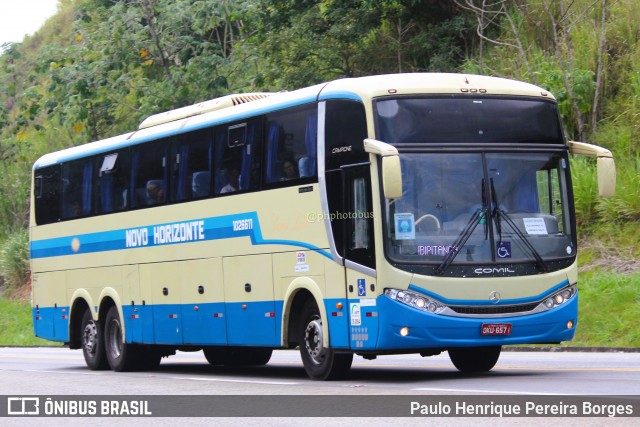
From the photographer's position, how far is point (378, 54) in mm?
33531

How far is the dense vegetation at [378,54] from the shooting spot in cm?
2778

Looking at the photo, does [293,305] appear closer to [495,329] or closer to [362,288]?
[362,288]

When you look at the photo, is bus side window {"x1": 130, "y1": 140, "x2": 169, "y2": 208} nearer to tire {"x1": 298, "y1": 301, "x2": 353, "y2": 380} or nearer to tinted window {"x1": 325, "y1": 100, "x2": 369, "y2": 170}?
tire {"x1": 298, "y1": 301, "x2": 353, "y2": 380}

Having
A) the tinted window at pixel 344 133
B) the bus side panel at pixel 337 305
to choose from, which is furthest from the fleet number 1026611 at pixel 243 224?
the tinted window at pixel 344 133

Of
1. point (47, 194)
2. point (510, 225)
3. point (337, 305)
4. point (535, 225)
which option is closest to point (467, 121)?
point (510, 225)

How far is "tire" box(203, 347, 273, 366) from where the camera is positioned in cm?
2069

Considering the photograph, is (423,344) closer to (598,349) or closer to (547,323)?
(547,323)

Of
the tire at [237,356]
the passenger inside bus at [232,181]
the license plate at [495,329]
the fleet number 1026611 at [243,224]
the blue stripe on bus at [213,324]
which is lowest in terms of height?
the tire at [237,356]

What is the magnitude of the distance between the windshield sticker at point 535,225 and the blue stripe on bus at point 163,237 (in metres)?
2.37

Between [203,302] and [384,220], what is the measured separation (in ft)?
16.6

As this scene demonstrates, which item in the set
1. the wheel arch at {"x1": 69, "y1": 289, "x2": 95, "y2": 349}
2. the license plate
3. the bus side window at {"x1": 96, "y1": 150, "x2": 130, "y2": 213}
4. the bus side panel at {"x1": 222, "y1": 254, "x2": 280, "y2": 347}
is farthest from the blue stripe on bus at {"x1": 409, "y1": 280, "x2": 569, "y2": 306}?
the wheel arch at {"x1": 69, "y1": 289, "x2": 95, "y2": 349}

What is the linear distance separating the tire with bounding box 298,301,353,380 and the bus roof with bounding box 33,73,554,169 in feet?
8.76

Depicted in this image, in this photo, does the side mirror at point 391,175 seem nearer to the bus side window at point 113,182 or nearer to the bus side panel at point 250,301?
the bus side panel at point 250,301

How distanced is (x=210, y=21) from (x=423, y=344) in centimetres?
1926
